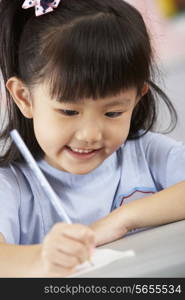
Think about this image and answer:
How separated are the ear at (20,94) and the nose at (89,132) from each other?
0.11 m

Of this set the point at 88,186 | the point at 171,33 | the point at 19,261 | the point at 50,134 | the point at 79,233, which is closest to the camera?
the point at 79,233

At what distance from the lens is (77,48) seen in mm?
721

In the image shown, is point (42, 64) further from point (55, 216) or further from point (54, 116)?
point (55, 216)

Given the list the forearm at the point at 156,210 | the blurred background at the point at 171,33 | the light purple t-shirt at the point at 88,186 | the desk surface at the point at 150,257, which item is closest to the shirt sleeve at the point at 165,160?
the light purple t-shirt at the point at 88,186

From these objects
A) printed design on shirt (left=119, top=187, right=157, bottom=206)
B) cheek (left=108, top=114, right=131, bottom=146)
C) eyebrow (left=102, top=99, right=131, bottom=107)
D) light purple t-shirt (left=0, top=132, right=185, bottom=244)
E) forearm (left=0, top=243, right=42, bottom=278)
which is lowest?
printed design on shirt (left=119, top=187, right=157, bottom=206)

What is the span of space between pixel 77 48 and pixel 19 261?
10.0 inches

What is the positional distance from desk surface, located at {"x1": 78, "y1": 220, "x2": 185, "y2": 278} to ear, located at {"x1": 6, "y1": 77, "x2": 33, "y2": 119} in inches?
8.7

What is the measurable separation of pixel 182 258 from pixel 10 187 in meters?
0.30

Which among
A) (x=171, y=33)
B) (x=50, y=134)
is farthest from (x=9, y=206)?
(x=171, y=33)

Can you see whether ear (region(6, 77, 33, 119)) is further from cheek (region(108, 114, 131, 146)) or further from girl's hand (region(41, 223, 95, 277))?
girl's hand (region(41, 223, 95, 277))

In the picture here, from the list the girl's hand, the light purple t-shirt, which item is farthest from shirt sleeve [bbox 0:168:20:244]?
the girl's hand

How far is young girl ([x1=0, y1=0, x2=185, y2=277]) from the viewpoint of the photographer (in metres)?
0.72

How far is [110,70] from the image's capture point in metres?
0.72

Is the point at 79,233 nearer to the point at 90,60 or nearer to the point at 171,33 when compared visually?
the point at 90,60
